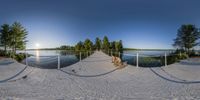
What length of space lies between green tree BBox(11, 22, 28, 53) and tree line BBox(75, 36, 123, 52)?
4.08 metres

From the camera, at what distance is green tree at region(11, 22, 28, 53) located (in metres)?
9.49

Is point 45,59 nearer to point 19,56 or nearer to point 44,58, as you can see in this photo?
point 44,58

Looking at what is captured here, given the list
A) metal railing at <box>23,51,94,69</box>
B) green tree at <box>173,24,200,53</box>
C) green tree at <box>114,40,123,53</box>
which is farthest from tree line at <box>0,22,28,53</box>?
green tree at <box>173,24,200,53</box>

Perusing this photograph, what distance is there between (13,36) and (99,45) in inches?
299

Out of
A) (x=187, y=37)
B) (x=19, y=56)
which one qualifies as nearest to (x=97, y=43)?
(x=187, y=37)

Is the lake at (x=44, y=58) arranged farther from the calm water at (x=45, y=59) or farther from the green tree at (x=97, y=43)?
the green tree at (x=97, y=43)

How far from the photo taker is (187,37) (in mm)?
9750

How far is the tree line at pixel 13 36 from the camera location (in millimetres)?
9531

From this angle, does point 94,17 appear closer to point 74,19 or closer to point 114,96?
point 74,19

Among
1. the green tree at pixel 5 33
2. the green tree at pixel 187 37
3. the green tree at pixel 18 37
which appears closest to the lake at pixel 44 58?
the green tree at pixel 18 37

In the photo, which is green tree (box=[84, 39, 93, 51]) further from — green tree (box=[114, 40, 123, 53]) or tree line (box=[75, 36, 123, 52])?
green tree (box=[114, 40, 123, 53])

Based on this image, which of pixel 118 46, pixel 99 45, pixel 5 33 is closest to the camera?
pixel 5 33

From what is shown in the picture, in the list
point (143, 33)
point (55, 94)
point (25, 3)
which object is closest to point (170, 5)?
point (143, 33)

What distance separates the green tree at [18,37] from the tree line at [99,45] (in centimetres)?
408
